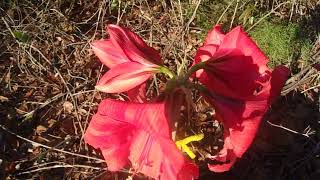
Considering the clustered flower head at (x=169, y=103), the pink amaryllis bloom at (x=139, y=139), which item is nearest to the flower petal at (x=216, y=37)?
the clustered flower head at (x=169, y=103)

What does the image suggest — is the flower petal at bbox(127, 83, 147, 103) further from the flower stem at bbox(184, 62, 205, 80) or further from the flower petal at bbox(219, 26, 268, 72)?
the flower petal at bbox(219, 26, 268, 72)

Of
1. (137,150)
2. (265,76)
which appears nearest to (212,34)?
(265,76)

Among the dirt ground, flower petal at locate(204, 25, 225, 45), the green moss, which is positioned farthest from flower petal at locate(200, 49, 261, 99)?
→ the green moss

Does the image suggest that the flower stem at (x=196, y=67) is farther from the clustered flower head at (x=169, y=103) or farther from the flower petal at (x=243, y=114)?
the flower petal at (x=243, y=114)

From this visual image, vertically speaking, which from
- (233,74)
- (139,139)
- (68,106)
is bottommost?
(68,106)

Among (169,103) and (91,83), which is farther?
(91,83)

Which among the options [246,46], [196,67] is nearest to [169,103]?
[196,67]

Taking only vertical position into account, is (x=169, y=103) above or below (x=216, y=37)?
below

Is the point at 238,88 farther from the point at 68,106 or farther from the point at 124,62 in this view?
the point at 68,106

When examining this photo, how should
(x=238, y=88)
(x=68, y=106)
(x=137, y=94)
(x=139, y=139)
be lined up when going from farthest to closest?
(x=68, y=106)
(x=137, y=94)
(x=238, y=88)
(x=139, y=139)
